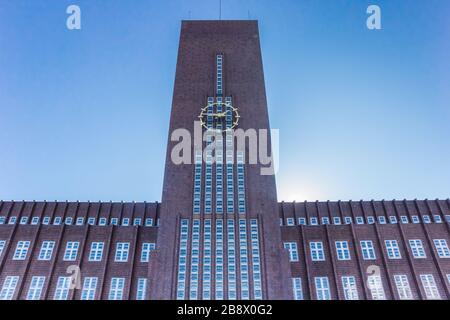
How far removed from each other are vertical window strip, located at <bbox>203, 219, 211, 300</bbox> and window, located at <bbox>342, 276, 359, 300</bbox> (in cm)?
1231

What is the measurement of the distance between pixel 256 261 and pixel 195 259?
4930 millimetres

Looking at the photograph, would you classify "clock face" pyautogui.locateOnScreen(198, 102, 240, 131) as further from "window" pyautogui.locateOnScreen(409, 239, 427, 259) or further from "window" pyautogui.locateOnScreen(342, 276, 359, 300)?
"window" pyautogui.locateOnScreen(409, 239, 427, 259)

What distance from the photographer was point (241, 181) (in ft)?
134

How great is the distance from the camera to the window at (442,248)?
132ft

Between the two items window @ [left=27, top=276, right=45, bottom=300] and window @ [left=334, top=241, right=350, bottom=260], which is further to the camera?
window @ [left=334, top=241, right=350, bottom=260]

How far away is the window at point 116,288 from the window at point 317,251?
17.4m

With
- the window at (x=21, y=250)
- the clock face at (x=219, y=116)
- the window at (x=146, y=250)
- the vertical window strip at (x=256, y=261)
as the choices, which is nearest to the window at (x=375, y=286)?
the vertical window strip at (x=256, y=261)

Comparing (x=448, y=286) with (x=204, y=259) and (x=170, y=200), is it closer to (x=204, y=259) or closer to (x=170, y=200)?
(x=204, y=259)

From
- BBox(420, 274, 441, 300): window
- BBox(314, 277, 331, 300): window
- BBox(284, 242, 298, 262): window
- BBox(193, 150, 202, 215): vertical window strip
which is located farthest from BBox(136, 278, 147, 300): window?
BBox(420, 274, 441, 300): window

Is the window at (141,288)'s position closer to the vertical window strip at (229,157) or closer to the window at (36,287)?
the window at (36,287)

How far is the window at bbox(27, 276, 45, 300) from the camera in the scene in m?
38.1

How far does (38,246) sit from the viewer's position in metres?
41.3
